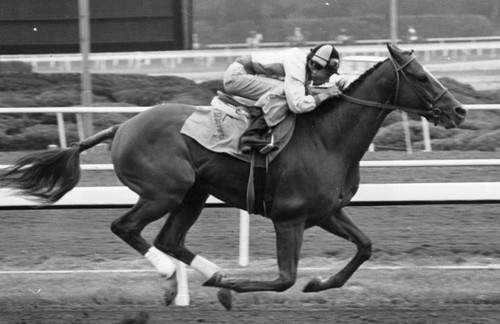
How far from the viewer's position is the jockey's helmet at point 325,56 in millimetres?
6059

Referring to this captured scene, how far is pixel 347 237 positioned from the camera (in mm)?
6375

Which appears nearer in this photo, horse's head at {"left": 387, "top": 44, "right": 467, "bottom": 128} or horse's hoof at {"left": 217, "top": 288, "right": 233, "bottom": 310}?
horse's head at {"left": 387, "top": 44, "right": 467, "bottom": 128}

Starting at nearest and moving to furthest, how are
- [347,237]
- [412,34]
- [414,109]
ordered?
[414,109], [347,237], [412,34]

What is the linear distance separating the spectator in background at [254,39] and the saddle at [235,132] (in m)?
6.52

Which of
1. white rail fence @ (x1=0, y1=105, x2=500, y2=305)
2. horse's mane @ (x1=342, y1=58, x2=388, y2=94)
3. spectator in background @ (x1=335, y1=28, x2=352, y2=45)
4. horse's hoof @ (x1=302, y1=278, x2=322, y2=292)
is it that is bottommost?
horse's hoof @ (x1=302, y1=278, x2=322, y2=292)

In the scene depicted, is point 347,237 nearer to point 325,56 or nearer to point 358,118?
point 358,118

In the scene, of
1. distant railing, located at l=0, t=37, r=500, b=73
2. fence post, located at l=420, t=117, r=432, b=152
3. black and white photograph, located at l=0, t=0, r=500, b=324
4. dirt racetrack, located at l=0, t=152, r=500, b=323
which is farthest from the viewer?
distant railing, located at l=0, t=37, r=500, b=73

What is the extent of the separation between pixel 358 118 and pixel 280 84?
1.67 feet

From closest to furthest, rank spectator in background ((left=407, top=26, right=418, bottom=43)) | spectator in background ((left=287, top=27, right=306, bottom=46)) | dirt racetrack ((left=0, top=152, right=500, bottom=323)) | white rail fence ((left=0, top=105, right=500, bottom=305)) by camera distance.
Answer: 1. dirt racetrack ((left=0, top=152, right=500, bottom=323))
2. white rail fence ((left=0, top=105, right=500, bottom=305))
3. spectator in background ((left=287, top=27, right=306, bottom=46))
4. spectator in background ((left=407, top=26, right=418, bottom=43))

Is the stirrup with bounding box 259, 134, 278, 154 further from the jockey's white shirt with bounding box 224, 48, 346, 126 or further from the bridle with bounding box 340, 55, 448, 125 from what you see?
the bridle with bounding box 340, 55, 448, 125

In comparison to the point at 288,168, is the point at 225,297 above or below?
below

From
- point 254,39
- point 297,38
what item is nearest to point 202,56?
point 254,39

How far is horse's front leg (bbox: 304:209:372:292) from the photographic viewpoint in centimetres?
629

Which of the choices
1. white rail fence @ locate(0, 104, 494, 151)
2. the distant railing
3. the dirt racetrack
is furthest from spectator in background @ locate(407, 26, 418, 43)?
the dirt racetrack
